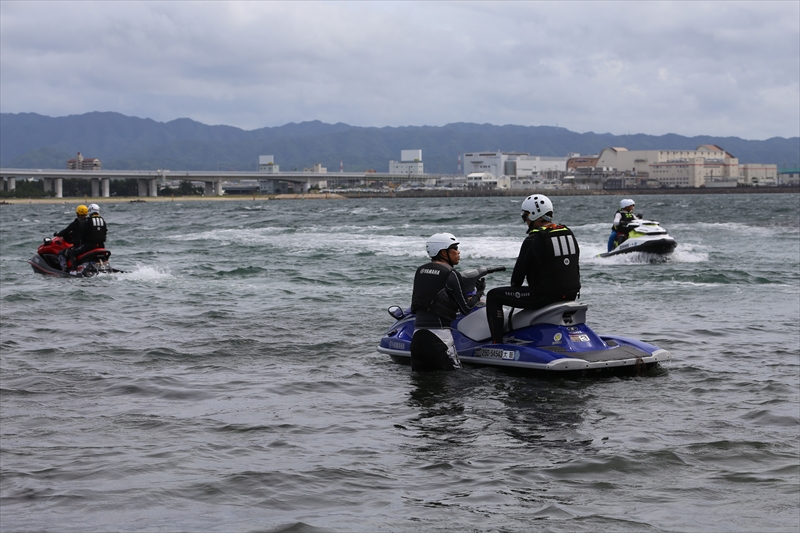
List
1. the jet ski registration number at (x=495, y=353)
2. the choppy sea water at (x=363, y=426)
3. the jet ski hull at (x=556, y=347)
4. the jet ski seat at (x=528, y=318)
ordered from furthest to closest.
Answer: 1. the jet ski registration number at (x=495, y=353)
2. the jet ski seat at (x=528, y=318)
3. the jet ski hull at (x=556, y=347)
4. the choppy sea water at (x=363, y=426)

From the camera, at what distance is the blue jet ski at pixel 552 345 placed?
9.59 metres

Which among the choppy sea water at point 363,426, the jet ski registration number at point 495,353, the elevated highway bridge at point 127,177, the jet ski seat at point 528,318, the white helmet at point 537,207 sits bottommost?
the choppy sea water at point 363,426

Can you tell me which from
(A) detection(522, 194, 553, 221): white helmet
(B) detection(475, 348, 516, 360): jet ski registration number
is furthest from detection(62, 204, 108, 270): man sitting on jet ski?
(A) detection(522, 194, 553, 221): white helmet

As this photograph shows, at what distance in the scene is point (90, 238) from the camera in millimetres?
20438

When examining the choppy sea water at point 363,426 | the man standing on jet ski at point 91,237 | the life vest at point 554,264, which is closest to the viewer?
the choppy sea water at point 363,426

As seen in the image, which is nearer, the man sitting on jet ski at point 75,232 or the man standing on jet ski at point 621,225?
the man sitting on jet ski at point 75,232

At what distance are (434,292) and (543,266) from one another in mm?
1329

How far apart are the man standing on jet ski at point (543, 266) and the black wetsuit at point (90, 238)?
13.1m

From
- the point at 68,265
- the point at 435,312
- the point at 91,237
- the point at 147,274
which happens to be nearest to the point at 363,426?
the point at 435,312

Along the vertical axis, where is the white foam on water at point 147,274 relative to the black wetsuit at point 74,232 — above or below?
below

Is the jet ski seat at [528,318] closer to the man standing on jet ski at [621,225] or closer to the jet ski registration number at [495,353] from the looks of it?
the jet ski registration number at [495,353]

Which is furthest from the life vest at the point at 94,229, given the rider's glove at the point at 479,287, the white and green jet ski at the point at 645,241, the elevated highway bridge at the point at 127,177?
the elevated highway bridge at the point at 127,177

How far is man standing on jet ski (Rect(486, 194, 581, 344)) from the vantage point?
31.8 ft

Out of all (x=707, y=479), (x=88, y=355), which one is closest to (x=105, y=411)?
(x=88, y=355)
